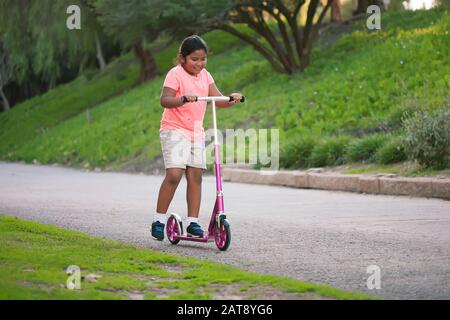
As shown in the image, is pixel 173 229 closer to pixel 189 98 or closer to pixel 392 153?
pixel 189 98

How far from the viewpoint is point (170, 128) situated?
9.62m

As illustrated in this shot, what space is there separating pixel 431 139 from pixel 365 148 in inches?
115

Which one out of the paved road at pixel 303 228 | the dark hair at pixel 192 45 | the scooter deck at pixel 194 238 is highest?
the dark hair at pixel 192 45

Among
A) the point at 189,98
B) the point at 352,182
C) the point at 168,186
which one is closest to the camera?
the point at 189,98

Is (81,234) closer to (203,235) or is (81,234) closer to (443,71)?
(203,235)

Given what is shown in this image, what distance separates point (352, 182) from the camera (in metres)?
16.5

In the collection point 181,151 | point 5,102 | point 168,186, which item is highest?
point 5,102

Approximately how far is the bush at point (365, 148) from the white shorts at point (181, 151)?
30.6ft

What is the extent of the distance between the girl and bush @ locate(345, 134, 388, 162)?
30.4 ft

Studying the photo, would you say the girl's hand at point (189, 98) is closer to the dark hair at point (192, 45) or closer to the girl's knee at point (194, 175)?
the dark hair at point (192, 45)

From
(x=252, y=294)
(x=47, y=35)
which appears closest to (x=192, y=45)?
(x=252, y=294)

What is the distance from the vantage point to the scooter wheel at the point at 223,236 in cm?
921

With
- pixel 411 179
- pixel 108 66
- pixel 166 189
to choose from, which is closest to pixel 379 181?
pixel 411 179

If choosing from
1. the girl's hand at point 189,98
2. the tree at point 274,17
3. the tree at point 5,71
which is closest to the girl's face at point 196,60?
the girl's hand at point 189,98
